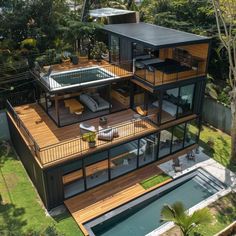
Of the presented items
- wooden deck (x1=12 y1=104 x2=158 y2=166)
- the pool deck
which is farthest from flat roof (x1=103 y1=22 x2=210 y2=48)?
the pool deck

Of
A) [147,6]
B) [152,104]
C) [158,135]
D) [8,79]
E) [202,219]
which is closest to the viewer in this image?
[202,219]

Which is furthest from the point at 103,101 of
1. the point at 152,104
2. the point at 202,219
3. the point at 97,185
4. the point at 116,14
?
the point at 202,219

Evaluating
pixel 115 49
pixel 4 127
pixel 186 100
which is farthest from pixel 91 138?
pixel 4 127

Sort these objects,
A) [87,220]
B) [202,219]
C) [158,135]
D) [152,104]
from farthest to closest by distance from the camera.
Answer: [152,104], [158,135], [87,220], [202,219]

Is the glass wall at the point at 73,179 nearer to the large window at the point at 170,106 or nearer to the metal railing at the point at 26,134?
the metal railing at the point at 26,134

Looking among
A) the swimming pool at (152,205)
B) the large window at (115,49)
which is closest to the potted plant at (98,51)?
the large window at (115,49)

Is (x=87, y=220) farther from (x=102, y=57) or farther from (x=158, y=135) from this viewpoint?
(x=102, y=57)
